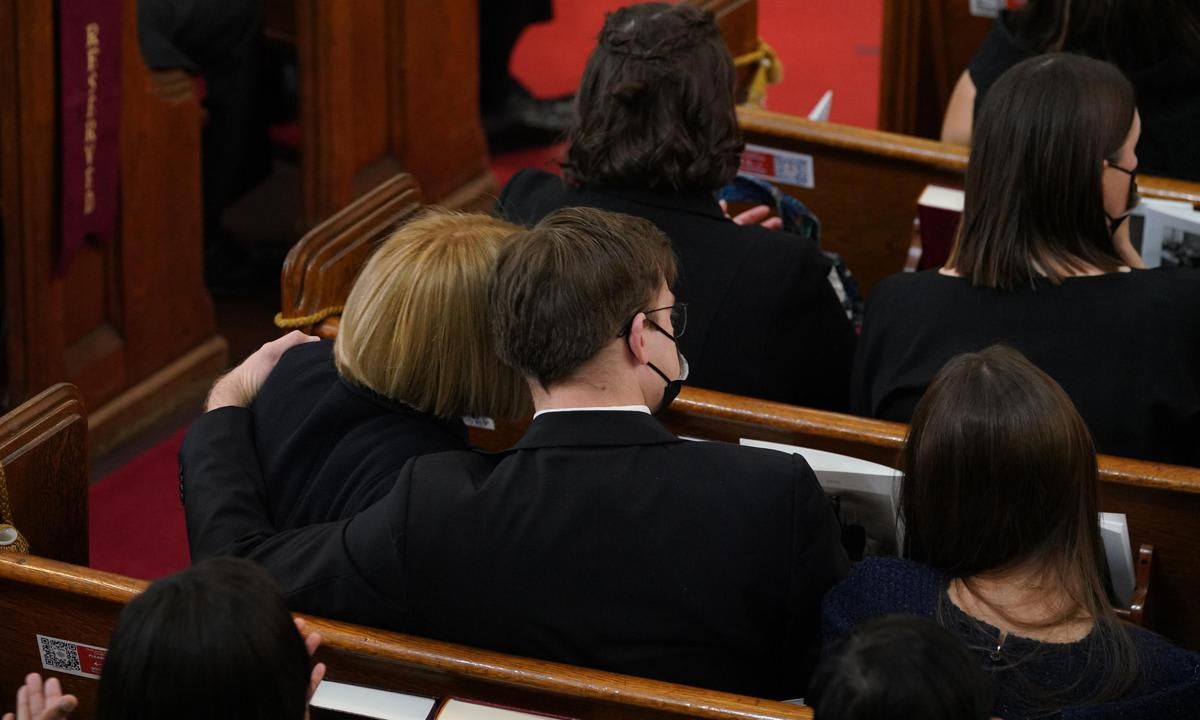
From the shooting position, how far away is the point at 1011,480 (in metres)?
1.67

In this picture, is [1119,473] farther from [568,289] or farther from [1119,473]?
[568,289]

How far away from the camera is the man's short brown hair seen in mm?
1745

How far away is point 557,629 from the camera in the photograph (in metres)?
1.71

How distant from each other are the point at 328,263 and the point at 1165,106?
5.52 feet

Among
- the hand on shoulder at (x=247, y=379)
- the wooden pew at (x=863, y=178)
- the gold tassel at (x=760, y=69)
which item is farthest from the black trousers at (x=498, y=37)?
the hand on shoulder at (x=247, y=379)

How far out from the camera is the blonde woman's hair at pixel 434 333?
190 cm

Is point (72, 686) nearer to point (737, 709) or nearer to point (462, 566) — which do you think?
point (462, 566)

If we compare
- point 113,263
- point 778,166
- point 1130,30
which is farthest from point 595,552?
point 113,263

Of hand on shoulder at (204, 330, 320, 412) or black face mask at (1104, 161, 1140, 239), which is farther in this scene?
black face mask at (1104, 161, 1140, 239)

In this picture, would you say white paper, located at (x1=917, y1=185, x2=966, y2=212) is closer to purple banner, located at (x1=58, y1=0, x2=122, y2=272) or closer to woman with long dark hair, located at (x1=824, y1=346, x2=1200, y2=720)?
woman with long dark hair, located at (x1=824, y1=346, x2=1200, y2=720)

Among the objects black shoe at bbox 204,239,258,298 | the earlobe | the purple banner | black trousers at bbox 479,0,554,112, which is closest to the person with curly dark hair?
the earlobe

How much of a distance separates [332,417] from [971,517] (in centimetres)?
77

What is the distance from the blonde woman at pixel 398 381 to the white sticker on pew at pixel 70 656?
0.87ft

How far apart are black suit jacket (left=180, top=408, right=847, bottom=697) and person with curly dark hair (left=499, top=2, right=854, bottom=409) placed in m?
0.72
